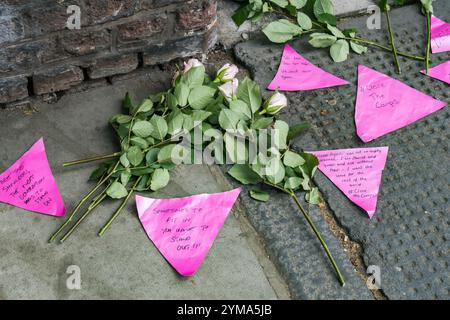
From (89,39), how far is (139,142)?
33cm

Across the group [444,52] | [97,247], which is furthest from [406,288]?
[444,52]

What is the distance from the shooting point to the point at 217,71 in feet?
6.69

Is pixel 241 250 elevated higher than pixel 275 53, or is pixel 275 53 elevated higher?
pixel 275 53

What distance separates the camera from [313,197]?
177 cm

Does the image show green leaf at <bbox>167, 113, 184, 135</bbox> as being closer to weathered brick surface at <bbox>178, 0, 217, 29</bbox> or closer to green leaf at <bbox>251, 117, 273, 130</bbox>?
green leaf at <bbox>251, 117, 273, 130</bbox>

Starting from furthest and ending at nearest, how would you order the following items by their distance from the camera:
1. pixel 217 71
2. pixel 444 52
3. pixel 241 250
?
1. pixel 444 52
2. pixel 217 71
3. pixel 241 250

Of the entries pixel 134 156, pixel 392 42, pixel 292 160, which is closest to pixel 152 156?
pixel 134 156

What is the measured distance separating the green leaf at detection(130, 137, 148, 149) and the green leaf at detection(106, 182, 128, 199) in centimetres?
12

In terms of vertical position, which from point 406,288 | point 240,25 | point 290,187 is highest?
point 240,25

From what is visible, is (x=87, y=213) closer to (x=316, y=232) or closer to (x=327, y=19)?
(x=316, y=232)

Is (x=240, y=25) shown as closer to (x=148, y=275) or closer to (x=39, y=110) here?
(x=39, y=110)

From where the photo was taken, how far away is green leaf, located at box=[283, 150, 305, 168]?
1.78 metres

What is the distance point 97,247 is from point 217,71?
68 centimetres
